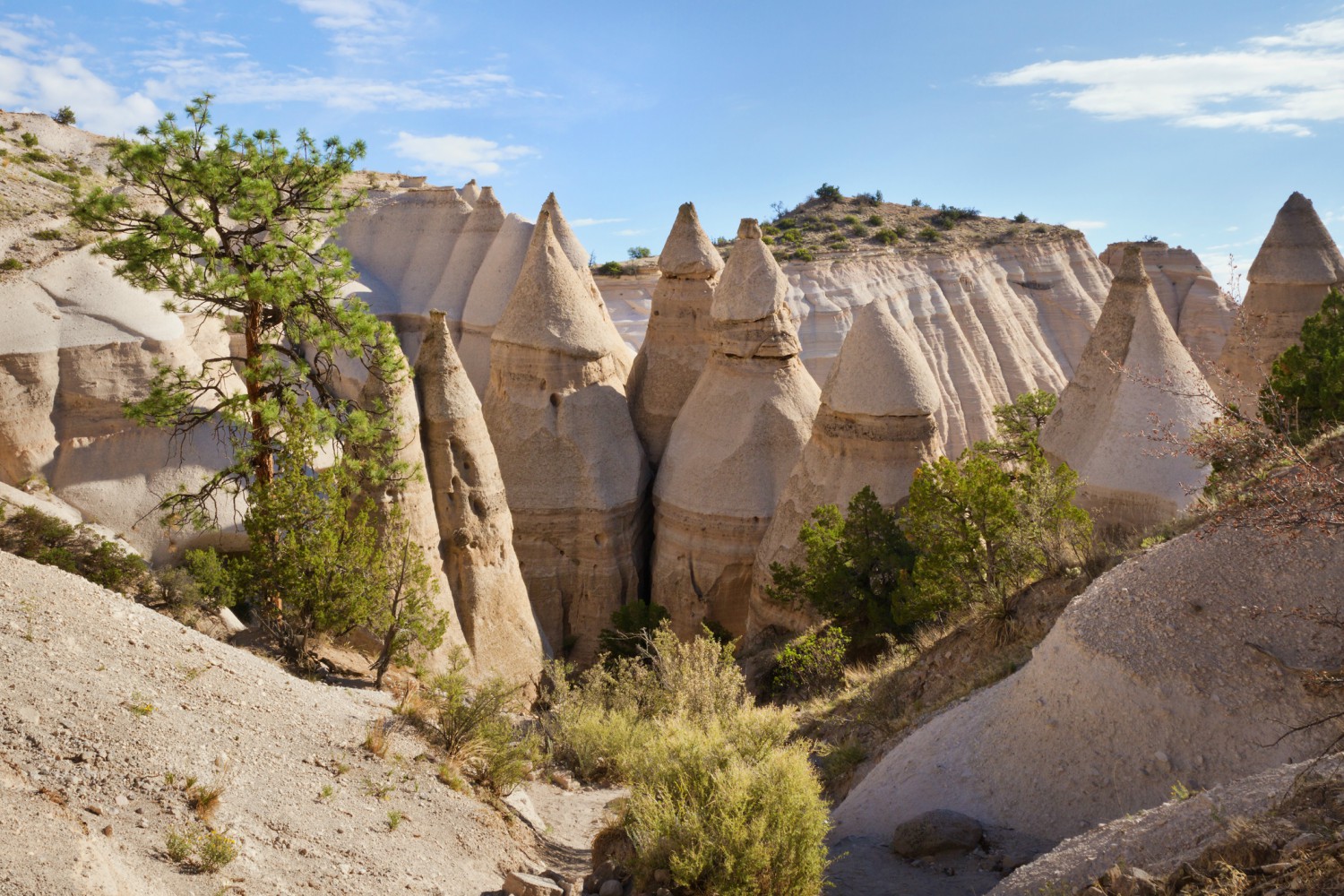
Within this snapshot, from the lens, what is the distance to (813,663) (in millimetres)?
12438

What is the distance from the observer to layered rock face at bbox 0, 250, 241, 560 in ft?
46.8

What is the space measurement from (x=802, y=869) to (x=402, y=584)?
17.7 feet

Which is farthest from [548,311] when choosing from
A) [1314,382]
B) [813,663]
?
[1314,382]

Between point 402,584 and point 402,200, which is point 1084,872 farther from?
point 402,200

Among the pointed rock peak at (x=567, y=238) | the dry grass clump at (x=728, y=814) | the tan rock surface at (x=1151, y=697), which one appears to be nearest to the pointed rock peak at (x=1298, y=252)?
the pointed rock peak at (x=567, y=238)

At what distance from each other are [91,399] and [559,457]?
694cm

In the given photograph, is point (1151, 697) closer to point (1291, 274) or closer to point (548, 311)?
point (548, 311)

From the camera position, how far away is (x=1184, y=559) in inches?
298

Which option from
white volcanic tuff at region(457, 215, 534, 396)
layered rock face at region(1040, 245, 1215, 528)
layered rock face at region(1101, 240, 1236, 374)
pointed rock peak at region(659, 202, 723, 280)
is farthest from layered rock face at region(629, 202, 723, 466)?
layered rock face at region(1101, 240, 1236, 374)

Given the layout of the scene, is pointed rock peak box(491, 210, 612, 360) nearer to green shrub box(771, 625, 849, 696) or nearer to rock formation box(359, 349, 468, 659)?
rock formation box(359, 349, 468, 659)

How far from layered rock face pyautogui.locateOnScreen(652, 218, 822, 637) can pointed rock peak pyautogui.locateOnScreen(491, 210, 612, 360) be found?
223cm

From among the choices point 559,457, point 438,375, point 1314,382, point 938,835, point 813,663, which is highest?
point 1314,382

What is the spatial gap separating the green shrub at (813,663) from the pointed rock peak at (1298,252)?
16.2 m

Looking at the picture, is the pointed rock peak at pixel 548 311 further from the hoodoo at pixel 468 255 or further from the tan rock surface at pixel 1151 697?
the tan rock surface at pixel 1151 697
